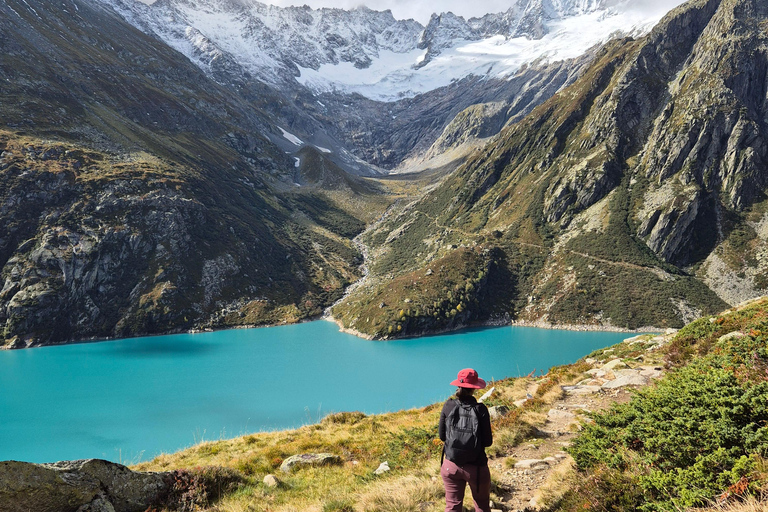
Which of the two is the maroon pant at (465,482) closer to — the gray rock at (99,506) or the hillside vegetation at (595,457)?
the hillside vegetation at (595,457)

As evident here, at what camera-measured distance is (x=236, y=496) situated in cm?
927

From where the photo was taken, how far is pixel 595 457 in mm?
7055

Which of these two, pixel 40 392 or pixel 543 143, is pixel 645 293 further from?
pixel 40 392

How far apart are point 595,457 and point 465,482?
9.12 feet

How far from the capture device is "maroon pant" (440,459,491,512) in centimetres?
620

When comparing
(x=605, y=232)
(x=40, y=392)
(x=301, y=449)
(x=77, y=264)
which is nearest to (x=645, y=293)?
(x=605, y=232)

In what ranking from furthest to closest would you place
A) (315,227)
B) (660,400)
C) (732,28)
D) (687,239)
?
(315,227)
(732,28)
(687,239)
(660,400)

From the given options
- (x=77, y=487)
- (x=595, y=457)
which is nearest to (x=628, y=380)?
(x=595, y=457)

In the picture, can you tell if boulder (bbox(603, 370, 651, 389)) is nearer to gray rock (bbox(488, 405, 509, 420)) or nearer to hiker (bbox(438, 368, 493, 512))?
gray rock (bbox(488, 405, 509, 420))

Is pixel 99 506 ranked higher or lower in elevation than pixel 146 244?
lower

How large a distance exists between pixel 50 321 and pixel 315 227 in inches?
3649

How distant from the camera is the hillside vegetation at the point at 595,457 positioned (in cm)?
517

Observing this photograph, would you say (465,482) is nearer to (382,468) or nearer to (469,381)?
(469,381)

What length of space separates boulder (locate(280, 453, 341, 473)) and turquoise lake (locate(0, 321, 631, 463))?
37.2ft
